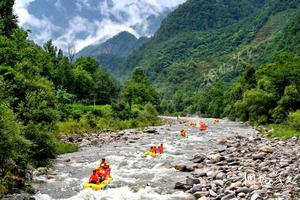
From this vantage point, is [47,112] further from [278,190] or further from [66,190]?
[278,190]

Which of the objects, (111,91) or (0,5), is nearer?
(0,5)

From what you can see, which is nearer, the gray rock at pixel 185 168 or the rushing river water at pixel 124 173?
the rushing river water at pixel 124 173

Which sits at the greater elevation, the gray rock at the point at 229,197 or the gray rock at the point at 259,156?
the gray rock at the point at 259,156

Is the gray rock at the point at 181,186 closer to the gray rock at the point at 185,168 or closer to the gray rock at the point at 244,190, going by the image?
the gray rock at the point at 244,190

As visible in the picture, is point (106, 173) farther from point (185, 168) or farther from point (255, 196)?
point (255, 196)

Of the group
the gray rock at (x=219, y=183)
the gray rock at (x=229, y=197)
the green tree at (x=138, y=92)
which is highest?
the green tree at (x=138, y=92)

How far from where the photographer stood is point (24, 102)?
2756 cm

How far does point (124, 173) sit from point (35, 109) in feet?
25.9

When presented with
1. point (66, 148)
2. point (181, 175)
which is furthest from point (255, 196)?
point (66, 148)

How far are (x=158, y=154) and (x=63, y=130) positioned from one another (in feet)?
55.5

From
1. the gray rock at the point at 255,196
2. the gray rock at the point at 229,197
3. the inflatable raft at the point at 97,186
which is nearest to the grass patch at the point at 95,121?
the inflatable raft at the point at 97,186

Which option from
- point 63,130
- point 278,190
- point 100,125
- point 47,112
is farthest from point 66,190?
point 100,125

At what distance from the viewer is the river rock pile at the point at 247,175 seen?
17109 mm

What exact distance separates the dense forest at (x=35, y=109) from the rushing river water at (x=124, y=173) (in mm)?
1689
